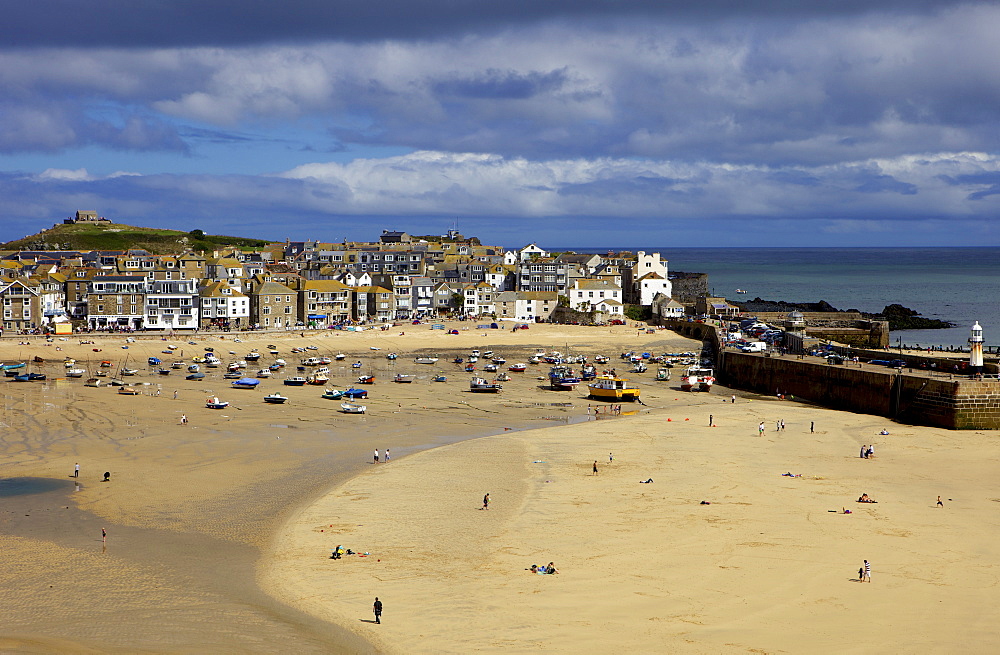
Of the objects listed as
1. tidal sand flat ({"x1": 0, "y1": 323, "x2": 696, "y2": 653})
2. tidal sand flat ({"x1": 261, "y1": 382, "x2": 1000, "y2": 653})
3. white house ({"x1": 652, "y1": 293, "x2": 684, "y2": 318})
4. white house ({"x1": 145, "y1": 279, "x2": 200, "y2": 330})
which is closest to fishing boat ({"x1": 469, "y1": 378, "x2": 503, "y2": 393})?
tidal sand flat ({"x1": 0, "y1": 323, "x2": 696, "y2": 653})

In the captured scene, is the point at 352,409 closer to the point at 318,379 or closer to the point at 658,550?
the point at 318,379

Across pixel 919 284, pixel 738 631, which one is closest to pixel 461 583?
pixel 738 631

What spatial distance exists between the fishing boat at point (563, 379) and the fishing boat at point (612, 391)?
3637 millimetres

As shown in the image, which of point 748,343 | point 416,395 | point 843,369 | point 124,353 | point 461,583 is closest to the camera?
point 461,583


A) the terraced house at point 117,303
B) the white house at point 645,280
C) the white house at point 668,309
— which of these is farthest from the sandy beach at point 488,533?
the white house at point 645,280

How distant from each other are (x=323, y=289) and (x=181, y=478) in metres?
60.2

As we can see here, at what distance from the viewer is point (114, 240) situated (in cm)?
14388

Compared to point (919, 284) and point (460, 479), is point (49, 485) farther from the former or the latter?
point (919, 284)

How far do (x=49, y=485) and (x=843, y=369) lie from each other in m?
35.7

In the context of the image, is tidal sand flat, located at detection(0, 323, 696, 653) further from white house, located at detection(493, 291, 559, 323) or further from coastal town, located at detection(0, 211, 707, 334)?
white house, located at detection(493, 291, 559, 323)

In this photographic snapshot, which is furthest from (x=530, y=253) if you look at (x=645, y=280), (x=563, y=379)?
(x=563, y=379)

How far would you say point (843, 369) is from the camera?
46438 millimetres

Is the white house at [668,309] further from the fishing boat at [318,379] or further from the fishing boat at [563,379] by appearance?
the fishing boat at [318,379]

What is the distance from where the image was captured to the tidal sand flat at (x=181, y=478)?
17984 mm
